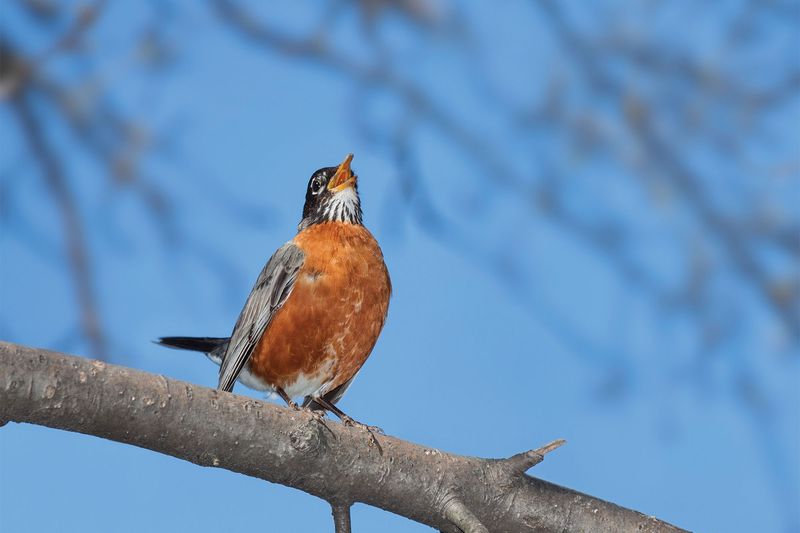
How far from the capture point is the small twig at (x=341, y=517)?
8.85ft

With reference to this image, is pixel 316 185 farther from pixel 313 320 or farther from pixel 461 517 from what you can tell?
pixel 461 517

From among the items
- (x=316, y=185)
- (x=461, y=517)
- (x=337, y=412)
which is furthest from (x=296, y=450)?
(x=316, y=185)

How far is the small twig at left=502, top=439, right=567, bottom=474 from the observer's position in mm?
2707

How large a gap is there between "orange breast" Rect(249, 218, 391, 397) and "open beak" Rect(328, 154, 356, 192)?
0.53 metres

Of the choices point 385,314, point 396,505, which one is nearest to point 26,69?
point 385,314

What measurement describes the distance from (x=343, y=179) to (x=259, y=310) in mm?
885

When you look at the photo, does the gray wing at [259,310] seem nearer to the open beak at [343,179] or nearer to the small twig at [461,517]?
the open beak at [343,179]

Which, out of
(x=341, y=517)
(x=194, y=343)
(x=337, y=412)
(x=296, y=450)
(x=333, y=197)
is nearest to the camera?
(x=296, y=450)

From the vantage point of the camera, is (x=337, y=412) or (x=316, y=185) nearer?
(x=337, y=412)

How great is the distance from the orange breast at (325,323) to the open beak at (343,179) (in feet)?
1.73

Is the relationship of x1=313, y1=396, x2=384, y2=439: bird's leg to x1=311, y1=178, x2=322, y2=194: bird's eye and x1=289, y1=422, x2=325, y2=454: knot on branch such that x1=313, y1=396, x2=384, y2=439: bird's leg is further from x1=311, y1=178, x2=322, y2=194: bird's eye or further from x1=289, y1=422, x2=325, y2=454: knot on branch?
x1=311, y1=178, x2=322, y2=194: bird's eye

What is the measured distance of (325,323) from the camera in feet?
12.0

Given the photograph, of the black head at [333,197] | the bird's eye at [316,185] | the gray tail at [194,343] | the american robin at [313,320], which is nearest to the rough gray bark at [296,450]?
the american robin at [313,320]

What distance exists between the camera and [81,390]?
2291mm
